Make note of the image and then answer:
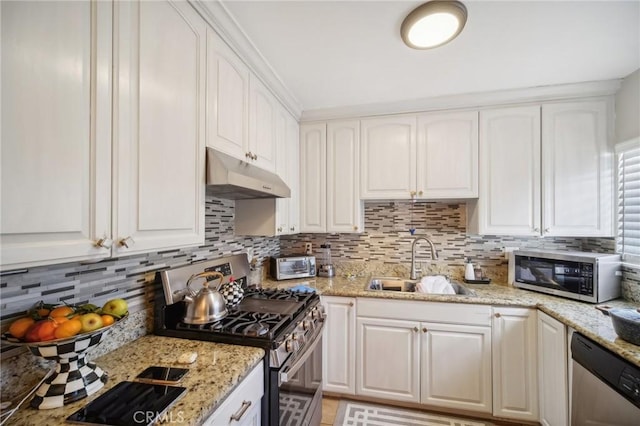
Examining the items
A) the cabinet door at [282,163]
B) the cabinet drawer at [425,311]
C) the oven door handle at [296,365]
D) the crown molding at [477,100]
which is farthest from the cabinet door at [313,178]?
the oven door handle at [296,365]

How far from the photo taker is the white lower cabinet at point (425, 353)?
1.84 meters

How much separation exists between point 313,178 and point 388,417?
1.98 metres

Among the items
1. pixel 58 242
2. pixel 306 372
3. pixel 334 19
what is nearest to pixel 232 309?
pixel 306 372

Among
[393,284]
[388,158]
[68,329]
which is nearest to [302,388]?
[68,329]

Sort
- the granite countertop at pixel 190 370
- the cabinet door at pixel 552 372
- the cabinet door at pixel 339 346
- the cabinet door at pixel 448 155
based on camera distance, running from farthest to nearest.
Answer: the cabinet door at pixel 448 155, the cabinet door at pixel 339 346, the cabinet door at pixel 552 372, the granite countertop at pixel 190 370

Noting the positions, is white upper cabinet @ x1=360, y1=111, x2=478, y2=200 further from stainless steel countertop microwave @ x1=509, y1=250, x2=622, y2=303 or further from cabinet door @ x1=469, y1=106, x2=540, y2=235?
stainless steel countertop microwave @ x1=509, y1=250, x2=622, y2=303

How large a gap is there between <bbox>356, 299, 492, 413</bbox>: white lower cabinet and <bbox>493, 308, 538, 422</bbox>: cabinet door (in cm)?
6

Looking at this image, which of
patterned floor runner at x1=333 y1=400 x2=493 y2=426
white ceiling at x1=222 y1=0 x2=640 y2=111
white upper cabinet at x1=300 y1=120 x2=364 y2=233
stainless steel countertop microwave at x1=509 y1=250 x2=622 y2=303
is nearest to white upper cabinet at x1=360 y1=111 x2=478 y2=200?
white upper cabinet at x1=300 y1=120 x2=364 y2=233

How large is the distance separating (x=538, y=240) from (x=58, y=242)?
10.0 ft

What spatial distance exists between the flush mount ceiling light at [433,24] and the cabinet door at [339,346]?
1752 millimetres

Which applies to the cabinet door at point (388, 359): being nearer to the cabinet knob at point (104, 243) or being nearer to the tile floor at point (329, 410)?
the tile floor at point (329, 410)

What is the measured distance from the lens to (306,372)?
1506 millimetres

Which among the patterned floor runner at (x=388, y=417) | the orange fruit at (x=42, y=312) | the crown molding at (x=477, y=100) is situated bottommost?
the patterned floor runner at (x=388, y=417)

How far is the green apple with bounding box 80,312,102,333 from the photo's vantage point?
798 millimetres
